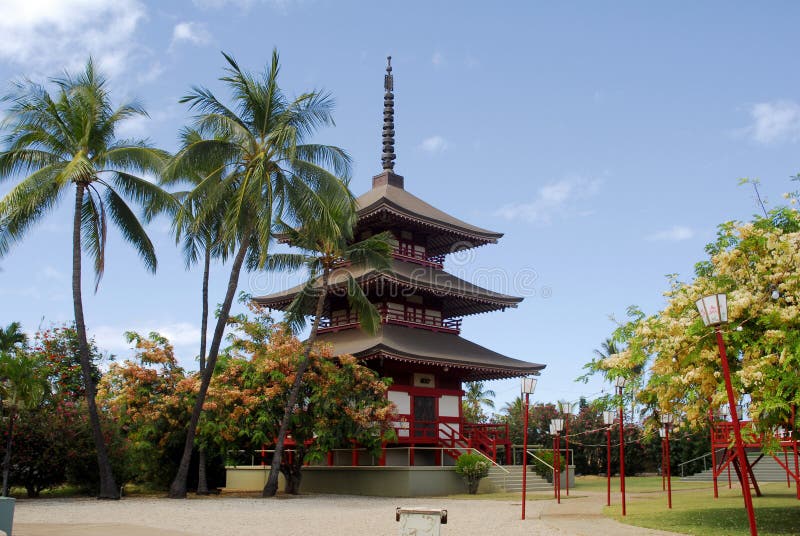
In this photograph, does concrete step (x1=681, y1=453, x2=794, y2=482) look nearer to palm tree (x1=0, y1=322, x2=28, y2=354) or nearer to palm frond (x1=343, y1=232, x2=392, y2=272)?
palm frond (x1=343, y1=232, x2=392, y2=272)

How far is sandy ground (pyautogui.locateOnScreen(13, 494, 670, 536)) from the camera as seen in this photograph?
15.7 metres

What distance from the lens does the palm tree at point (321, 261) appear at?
2552 centimetres

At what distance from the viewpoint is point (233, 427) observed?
2575cm

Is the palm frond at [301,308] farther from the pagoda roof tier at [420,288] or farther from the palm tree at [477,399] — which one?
the palm tree at [477,399]

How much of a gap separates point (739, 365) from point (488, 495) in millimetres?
13886

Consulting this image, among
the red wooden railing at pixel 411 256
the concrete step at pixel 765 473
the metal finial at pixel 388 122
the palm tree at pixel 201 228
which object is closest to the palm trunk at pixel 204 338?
the palm tree at pixel 201 228

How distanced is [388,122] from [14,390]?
24.1 m

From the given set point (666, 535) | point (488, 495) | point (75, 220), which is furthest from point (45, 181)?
point (666, 535)

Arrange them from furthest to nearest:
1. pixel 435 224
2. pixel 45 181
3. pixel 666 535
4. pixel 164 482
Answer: pixel 435 224
pixel 164 482
pixel 45 181
pixel 666 535

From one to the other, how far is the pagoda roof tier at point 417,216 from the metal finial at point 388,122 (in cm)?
119

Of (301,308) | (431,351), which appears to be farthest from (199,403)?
(431,351)

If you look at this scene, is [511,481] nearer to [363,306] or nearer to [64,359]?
[363,306]

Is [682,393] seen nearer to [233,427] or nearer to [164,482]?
[233,427]

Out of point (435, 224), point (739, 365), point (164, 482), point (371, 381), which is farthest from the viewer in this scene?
point (435, 224)
